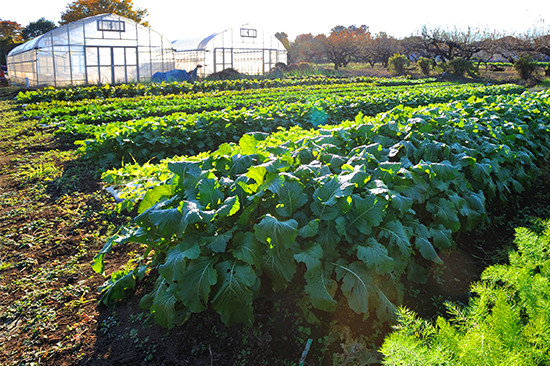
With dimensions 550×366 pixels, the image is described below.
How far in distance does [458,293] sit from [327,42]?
140 ft

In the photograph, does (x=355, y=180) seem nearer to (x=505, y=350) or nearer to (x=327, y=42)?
(x=505, y=350)

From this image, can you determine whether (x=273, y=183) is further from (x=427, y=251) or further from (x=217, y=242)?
(x=427, y=251)

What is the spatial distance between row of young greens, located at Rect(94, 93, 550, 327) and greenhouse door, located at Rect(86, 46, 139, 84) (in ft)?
68.6

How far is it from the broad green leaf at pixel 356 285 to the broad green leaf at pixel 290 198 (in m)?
0.50

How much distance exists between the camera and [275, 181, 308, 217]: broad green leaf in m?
2.54

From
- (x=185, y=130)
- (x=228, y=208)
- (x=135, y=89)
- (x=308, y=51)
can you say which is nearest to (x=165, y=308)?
(x=228, y=208)

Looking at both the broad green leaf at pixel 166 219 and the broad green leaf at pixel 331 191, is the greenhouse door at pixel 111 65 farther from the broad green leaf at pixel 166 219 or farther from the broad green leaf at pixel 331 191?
the broad green leaf at pixel 331 191

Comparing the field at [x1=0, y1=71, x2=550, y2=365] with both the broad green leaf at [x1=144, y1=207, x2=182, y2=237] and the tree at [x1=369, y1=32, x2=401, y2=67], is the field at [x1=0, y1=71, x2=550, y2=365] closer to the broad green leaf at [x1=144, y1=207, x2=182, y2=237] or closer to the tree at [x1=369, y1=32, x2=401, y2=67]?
the broad green leaf at [x1=144, y1=207, x2=182, y2=237]

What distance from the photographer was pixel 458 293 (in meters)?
2.84

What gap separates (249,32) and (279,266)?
2760 cm

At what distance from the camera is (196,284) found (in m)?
2.23

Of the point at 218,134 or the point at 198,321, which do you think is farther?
the point at 218,134

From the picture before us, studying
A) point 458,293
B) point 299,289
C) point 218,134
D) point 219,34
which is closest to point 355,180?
point 299,289

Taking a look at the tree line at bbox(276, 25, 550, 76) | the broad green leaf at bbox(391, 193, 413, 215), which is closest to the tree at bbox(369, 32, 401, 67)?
the tree line at bbox(276, 25, 550, 76)
